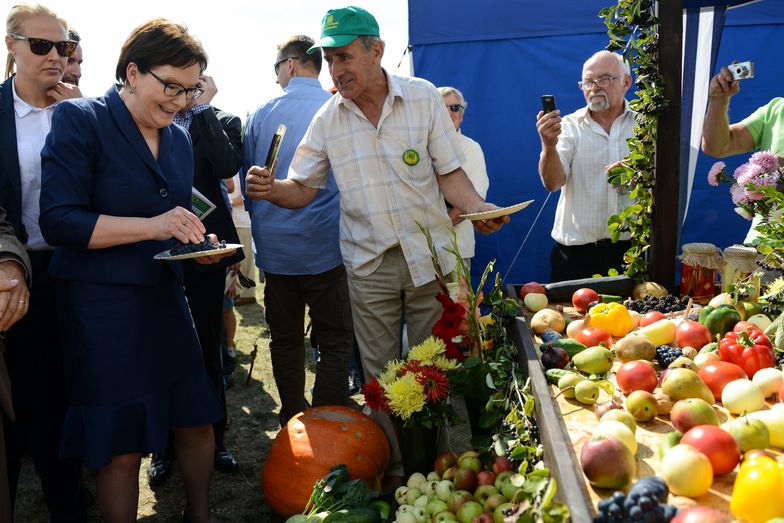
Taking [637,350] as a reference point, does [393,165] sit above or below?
above

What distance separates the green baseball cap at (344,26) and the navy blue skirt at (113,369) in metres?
1.19

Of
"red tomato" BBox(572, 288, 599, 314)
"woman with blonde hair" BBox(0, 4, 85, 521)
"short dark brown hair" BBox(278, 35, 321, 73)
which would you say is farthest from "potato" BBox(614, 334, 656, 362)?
"short dark brown hair" BBox(278, 35, 321, 73)

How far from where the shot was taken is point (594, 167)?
3883 mm

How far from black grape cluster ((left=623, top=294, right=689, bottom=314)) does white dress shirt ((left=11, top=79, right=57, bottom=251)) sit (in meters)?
2.46

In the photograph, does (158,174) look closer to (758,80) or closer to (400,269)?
(400,269)

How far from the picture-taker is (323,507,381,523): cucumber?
7.70 ft

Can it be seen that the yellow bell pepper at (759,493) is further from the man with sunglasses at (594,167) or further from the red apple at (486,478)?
the man with sunglasses at (594,167)

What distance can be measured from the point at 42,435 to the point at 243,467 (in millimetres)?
1119

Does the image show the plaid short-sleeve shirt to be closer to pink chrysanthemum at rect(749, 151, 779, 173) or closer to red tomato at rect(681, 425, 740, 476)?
pink chrysanthemum at rect(749, 151, 779, 173)

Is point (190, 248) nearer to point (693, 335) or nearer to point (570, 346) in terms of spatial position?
point (570, 346)

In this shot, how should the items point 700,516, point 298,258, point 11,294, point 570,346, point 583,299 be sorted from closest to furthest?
point 700,516 → point 11,294 → point 570,346 → point 583,299 → point 298,258

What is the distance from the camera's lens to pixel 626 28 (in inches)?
125

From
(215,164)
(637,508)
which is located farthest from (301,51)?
(637,508)

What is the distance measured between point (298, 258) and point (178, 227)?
1.48 meters
